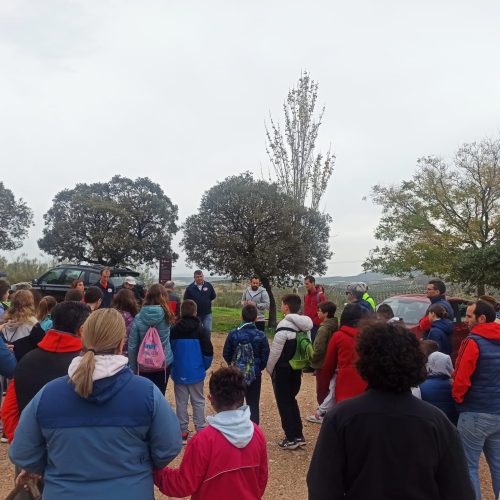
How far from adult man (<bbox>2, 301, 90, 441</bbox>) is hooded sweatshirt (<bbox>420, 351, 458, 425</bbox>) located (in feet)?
8.93

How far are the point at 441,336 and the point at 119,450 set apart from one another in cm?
443

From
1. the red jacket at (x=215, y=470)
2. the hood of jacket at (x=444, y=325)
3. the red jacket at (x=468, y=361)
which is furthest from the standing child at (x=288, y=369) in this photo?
the red jacket at (x=215, y=470)

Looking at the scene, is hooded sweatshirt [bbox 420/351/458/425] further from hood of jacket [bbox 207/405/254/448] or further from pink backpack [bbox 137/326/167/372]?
pink backpack [bbox 137/326/167/372]

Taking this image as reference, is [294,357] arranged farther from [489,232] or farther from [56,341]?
[489,232]

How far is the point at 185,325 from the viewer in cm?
531

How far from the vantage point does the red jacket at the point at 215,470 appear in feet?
7.86

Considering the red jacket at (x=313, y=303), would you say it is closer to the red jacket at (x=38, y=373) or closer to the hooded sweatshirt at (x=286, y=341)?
the hooded sweatshirt at (x=286, y=341)

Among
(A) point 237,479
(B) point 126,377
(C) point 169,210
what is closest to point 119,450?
(B) point 126,377

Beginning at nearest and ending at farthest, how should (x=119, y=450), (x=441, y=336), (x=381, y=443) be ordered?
1. (x=381, y=443)
2. (x=119, y=450)
3. (x=441, y=336)

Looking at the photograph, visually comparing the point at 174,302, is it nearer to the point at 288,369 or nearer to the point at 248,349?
the point at 248,349

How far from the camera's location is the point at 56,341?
299cm

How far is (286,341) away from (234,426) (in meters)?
2.61

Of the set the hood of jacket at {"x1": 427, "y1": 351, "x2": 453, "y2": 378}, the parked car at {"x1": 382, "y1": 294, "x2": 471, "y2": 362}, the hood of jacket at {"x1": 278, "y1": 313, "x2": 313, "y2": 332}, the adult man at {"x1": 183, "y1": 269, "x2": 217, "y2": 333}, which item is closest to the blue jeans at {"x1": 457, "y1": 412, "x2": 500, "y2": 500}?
the hood of jacket at {"x1": 427, "y1": 351, "x2": 453, "y2": 378}

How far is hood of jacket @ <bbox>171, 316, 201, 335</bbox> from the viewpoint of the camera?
17.4 feet
